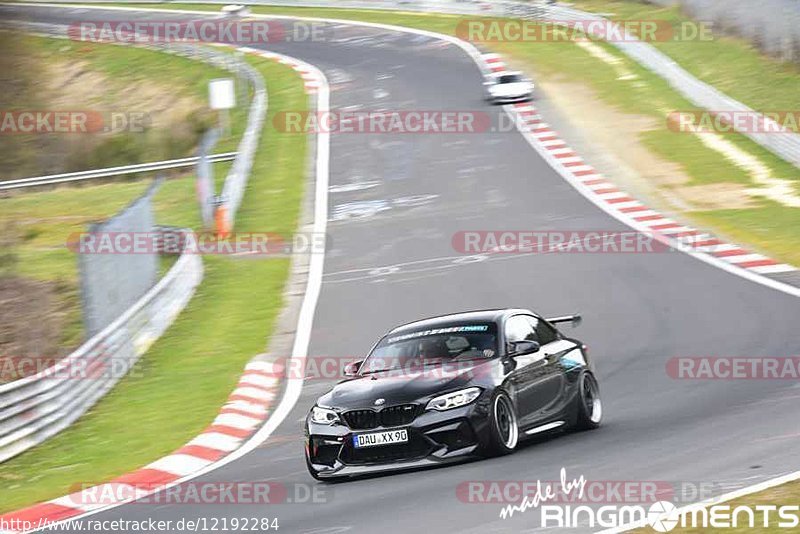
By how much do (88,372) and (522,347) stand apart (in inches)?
252

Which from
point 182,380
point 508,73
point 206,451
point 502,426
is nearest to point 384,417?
point 502,426

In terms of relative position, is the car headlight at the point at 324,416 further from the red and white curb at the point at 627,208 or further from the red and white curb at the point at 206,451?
the red and white curb at the point at 627,208

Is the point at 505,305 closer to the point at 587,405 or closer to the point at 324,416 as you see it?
the point at 587,405

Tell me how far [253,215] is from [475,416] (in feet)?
60.1

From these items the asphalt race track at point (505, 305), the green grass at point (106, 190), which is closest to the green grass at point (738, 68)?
the asphalt race track at point (505, 305)

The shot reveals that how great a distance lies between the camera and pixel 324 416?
37.3 ft

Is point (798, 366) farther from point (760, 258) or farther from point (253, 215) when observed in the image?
point (253, 215)

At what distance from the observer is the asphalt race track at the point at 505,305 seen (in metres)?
10.1

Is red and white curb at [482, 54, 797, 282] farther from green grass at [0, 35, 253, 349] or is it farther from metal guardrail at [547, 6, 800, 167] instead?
green grass at [0, 35, 253, 349]

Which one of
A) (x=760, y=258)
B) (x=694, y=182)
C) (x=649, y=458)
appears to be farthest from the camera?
(x=694, y=182)

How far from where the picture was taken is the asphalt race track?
10.1 metres

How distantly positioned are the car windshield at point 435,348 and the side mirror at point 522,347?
0.52ft

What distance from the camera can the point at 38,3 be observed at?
64.8 meters

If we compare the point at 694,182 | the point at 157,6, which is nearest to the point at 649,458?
the point at 694,182
